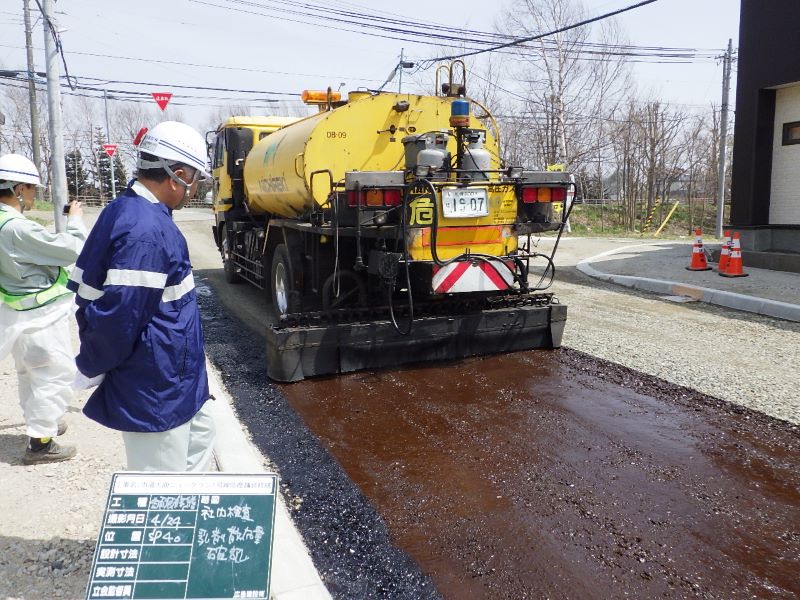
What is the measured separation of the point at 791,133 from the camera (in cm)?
1332

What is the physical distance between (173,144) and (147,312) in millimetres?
709

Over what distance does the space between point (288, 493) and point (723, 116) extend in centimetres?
2766

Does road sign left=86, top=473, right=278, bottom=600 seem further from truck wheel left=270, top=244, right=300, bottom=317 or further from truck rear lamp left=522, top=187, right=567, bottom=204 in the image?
truck wheel left=270, top=244, right=300, bottom=317

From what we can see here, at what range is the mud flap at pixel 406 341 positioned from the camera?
590cm

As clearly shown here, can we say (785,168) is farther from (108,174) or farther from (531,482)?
(108,174)

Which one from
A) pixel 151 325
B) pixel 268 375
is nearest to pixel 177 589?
pixel 151 325

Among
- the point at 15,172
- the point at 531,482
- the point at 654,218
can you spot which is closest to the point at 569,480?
the point at 531,482

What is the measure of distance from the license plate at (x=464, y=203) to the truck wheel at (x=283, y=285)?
7.36 feet

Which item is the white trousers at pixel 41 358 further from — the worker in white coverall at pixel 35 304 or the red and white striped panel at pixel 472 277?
the red and white striped panel at pixel 472 277

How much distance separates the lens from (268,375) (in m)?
6.05

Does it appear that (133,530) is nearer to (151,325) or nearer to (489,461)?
(151,325)

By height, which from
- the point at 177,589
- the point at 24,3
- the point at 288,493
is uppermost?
the point at 24,3

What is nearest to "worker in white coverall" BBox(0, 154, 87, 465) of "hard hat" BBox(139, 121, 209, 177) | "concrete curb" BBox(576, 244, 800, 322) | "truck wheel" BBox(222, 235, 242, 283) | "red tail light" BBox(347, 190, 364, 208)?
"hard hat" BBox(139, 121, 209, 177)

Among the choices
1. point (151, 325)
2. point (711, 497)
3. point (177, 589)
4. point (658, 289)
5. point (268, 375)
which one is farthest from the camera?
point (658, 289)
